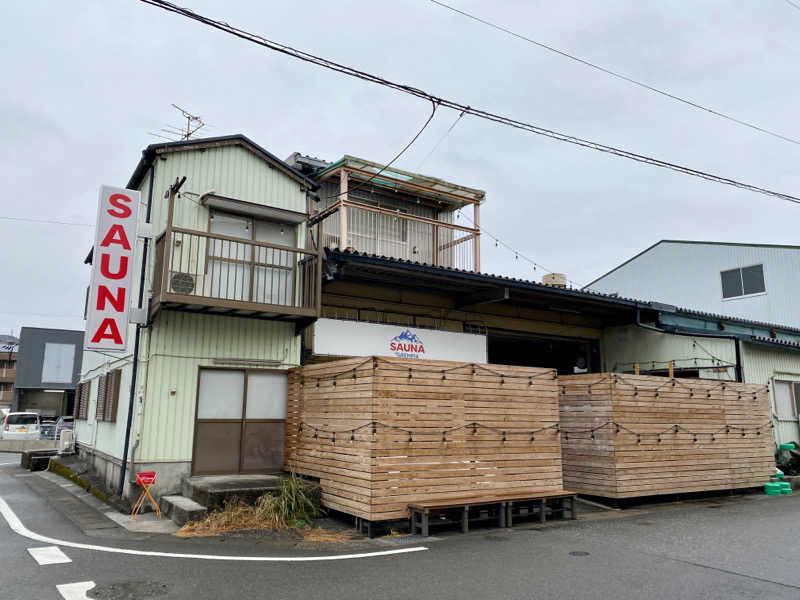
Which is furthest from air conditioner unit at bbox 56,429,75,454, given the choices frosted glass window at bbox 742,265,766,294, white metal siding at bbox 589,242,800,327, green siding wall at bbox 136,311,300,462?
frosted glass window at bbox 742,265,766,294

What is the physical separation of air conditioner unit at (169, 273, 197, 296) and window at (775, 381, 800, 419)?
16367mm

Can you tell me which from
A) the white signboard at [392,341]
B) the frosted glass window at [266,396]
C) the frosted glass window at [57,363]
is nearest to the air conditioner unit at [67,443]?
the frosted glass window at [266,396]

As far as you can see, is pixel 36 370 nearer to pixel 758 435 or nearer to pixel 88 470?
pixel 88 470

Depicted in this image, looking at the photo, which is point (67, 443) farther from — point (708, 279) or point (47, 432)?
point (708, 279)

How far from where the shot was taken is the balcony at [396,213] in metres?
15.7

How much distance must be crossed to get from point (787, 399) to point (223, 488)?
16.7m

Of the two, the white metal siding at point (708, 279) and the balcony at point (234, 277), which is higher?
the white metal siding at point (708, 279)

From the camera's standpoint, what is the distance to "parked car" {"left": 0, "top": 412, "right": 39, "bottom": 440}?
2839cm

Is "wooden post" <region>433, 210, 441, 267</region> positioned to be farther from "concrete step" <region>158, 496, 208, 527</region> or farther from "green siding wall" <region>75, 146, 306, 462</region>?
"concrete step" <region>158, 496, 208, 527</region>

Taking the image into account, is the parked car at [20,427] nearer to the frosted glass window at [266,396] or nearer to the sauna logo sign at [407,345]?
the frosted glass window at [266,396]

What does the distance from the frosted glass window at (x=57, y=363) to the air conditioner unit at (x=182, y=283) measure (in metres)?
34.5

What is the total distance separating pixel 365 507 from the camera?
28.5 feet

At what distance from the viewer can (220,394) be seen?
36.9ft

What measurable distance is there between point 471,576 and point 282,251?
756 cm
